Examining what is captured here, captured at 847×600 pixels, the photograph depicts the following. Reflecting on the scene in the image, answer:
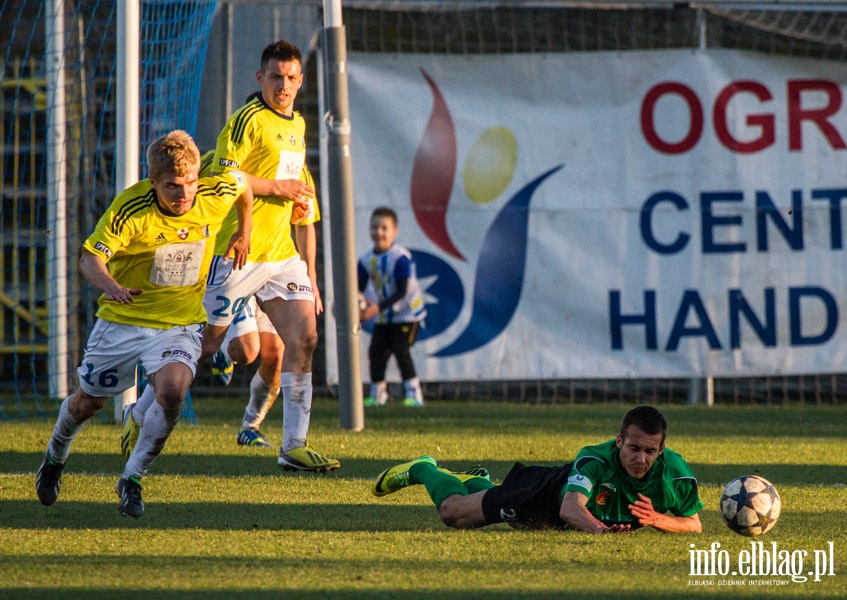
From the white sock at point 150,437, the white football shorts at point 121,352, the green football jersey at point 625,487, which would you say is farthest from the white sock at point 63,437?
the green football jersey at point 625,487

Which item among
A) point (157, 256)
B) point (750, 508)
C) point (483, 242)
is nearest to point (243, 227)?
point (157, 256)

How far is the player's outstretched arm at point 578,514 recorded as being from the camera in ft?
14.9

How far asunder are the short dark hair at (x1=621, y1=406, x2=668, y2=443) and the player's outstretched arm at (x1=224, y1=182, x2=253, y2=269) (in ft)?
7.53

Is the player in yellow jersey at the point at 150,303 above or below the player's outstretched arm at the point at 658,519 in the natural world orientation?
above

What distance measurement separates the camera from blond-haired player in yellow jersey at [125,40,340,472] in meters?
6.54

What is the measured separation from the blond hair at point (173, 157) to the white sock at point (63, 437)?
44.9 inches

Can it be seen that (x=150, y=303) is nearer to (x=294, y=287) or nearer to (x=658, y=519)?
(x=294, y=287)

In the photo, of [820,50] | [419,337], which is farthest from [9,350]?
[820,50]

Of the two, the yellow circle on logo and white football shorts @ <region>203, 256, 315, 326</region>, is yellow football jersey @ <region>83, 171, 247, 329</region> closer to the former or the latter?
white football shorts @ <region>203, 256, 315, 326</region>

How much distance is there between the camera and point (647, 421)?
4570 millimetres

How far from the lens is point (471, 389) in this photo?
37.5 ft

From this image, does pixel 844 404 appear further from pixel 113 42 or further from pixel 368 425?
pixel 113 42

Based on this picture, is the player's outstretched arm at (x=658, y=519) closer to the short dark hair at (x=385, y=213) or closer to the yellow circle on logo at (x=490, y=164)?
the short dark hair at (x=385, y=213)

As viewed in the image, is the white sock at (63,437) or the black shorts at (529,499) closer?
the black shorts at (529,499)
